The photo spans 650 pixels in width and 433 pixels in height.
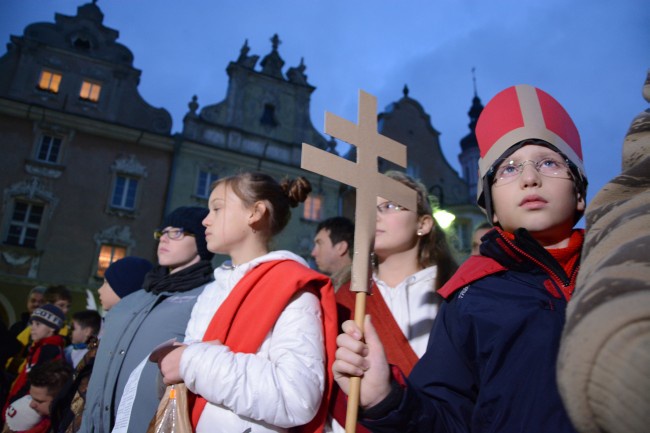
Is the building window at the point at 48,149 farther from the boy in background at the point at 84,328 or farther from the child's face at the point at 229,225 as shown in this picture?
the child's face at the point at 229,225

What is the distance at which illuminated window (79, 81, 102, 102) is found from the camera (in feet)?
51.0

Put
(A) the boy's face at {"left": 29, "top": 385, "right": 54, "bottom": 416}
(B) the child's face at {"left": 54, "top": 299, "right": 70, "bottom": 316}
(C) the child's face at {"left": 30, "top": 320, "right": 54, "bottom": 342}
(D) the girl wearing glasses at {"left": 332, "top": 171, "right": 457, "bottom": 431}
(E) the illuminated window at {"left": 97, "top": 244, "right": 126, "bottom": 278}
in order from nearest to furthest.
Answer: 1. (D) the girl wearing glasses at {"left": 332, "top": 171, "right": 457, "bottom": 431}
2. (A) the boy's face at {"left": 29, "top": 385, "right": 54, "bottom": 416}
3. (C) the child's face at {"left": 30, "top": 320, "right": 54, "bottom": 342}
4. (B) the child's face at {"left": 54, "top": 299, "right": 70, "bottom": 316}
5. (E) the illuminated window at {"left": 97, "top": 244, "right": 126, "bottom": 278}

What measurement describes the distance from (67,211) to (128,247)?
2.31 metres

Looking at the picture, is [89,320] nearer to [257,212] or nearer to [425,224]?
[257,212]

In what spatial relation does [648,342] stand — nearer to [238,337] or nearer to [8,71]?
[238,337]

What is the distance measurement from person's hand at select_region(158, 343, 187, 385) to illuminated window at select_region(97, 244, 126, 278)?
1395 centimetres

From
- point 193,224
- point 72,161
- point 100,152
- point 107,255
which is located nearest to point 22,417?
point 193,224

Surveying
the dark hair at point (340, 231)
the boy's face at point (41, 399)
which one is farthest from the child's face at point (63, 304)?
the dark hair at point (340, 231)

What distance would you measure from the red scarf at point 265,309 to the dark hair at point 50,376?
2.52 metres

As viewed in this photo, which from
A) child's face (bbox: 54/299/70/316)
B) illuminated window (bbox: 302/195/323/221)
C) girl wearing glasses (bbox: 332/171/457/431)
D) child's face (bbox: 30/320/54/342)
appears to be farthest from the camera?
illuminated window (bbox: 302/195/323/221)

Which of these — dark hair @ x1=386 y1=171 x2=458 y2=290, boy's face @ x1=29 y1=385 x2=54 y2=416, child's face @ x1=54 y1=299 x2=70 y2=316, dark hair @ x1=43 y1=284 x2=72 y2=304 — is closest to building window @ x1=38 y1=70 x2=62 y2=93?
dark hair @ x1=43 y1=284 x2=72 y2=304

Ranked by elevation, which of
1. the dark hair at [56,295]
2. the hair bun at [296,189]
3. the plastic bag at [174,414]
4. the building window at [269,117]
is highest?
the building window at [269,117]

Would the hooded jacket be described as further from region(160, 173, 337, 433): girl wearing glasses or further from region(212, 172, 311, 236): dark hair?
region(212, 172, 311, 236): dark hair

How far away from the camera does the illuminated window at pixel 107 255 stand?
46.1ft
